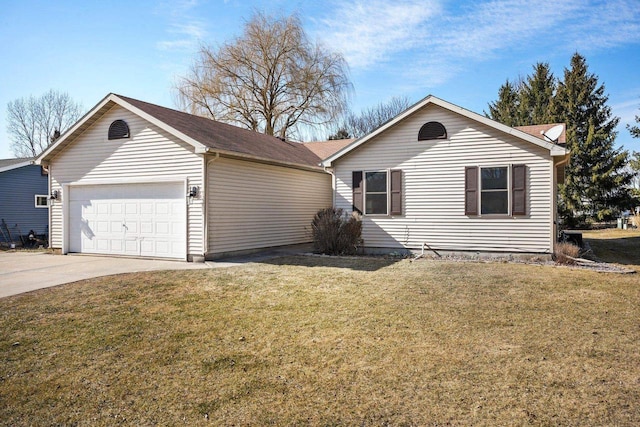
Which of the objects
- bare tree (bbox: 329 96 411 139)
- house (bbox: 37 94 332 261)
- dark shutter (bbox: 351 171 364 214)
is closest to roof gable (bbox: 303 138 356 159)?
house (bbox: 37 94 332 261)

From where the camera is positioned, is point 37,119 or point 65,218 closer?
point 65,218

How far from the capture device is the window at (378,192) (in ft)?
42.2

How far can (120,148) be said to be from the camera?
1293 centimetres

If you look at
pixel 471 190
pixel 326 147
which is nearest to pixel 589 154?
pixel 326 147

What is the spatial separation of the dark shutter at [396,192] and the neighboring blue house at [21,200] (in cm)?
1610

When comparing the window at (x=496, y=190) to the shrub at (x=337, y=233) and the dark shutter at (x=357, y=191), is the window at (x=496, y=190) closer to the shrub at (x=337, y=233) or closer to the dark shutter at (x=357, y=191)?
the dark shutter at (x=357, y=191)

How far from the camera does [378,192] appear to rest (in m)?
13.2

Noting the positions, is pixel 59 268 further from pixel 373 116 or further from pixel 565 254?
pixel 373 116

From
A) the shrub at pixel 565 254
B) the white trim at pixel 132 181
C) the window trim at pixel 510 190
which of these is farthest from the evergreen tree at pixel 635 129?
the white trim at pixel 132 181

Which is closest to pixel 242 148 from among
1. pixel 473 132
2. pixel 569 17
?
pixel 473 132

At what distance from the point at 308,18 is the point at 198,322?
2486cm

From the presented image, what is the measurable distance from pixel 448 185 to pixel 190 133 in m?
7.45

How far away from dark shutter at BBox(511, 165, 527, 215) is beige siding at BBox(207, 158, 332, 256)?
297 inches

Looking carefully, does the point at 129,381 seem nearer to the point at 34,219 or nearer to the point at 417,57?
the point at 417,57
